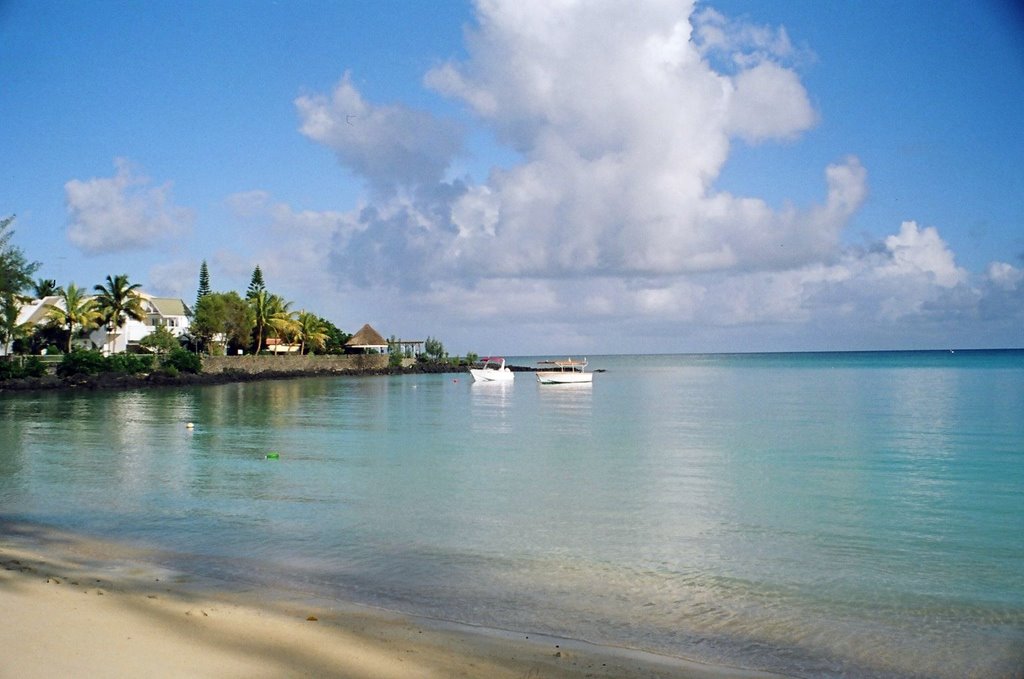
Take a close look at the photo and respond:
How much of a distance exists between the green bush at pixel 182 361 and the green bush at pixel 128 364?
2.19m

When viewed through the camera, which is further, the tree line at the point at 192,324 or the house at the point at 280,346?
the house at the point at 280,346

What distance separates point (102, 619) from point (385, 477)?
10.8m

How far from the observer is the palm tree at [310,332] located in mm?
81250

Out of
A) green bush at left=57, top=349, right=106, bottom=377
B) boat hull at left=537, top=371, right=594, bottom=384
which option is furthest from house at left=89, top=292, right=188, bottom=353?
boat hull at left=537, top=371, right=594, bottom=384

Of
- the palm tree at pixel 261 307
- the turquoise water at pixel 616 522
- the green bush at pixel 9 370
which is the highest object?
the palm tree at pixel 261 307

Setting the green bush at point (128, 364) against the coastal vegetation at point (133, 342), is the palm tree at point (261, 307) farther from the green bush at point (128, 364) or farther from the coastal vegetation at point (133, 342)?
the green bush at point (128, 364)

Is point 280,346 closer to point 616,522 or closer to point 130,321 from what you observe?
point 130,321

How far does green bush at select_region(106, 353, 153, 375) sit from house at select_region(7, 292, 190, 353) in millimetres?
8863

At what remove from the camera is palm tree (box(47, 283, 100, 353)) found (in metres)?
61.4

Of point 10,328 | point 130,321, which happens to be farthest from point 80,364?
point 130,321

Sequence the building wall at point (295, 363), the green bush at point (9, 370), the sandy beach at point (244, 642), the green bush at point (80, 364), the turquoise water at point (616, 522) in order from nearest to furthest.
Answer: the sandy beach at point (244, 642) → the turquoise water at point (616, 522) → the green bush at point (9, 370) → the green bush at point (80, 364) → the building wall at point (295, 363)

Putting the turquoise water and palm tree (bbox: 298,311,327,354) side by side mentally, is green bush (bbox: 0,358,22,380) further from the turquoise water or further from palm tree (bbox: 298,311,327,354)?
palm tree (bbox: 298,311,327,354)

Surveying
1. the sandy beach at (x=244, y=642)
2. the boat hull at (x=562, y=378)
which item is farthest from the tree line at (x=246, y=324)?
the sandy beach at (x=244, y=642)

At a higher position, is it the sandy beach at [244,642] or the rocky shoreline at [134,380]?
the rocky shoreline at [134,380]
